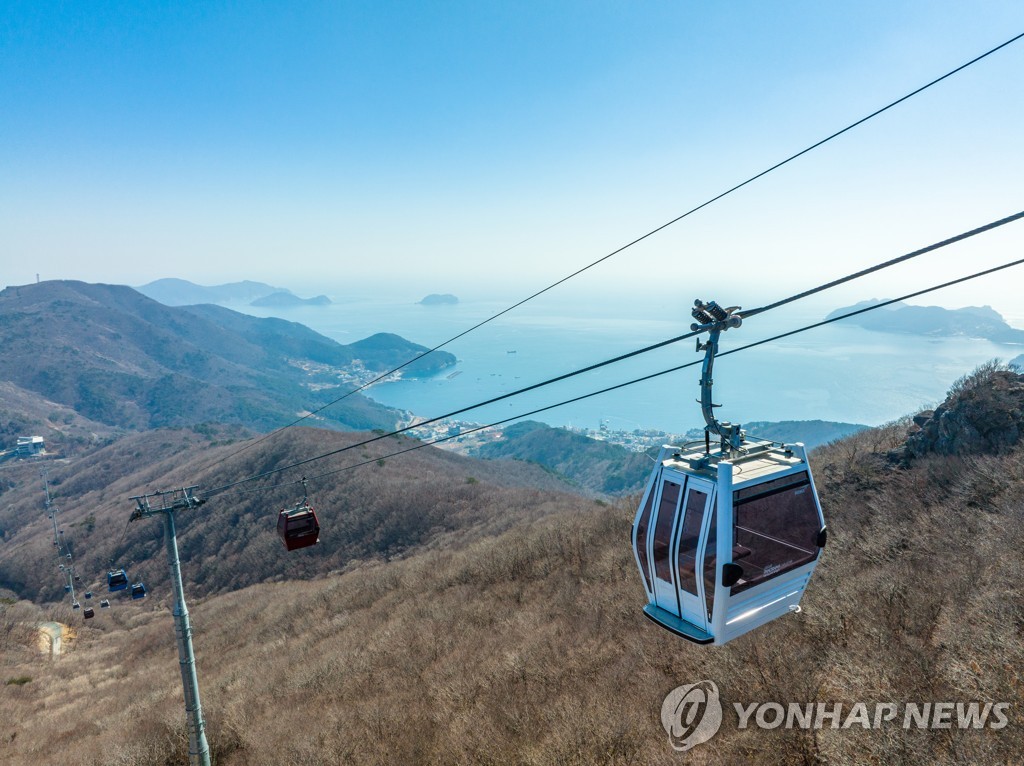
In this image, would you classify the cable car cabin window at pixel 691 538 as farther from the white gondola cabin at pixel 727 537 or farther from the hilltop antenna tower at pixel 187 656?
the hilltop antenna tower at pixel 187 656

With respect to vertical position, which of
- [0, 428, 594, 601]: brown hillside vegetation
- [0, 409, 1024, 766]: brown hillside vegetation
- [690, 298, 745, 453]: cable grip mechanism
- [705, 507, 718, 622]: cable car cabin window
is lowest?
[0, 428, 594, 601]: brown hillside vegetation

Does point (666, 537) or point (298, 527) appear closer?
point (666, 537)

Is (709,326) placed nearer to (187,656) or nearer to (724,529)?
(724,529)

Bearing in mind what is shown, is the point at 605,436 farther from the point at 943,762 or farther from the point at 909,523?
the point at 943,762

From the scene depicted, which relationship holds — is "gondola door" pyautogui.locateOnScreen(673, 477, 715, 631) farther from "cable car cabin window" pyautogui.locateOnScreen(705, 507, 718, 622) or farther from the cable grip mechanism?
the cable grip mechanism

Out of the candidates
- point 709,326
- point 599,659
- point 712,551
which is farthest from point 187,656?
point 709,326

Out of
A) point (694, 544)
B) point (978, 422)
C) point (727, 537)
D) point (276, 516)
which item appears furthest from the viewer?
point (276, 516)

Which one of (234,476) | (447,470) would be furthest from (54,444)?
(447,470)

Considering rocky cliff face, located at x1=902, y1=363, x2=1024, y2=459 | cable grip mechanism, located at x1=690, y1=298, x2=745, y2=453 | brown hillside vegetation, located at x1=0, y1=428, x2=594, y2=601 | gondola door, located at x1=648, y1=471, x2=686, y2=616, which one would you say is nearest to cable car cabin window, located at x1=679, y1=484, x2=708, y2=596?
gondola door, located at x1=648, y1=471, x2=686, y2=616
